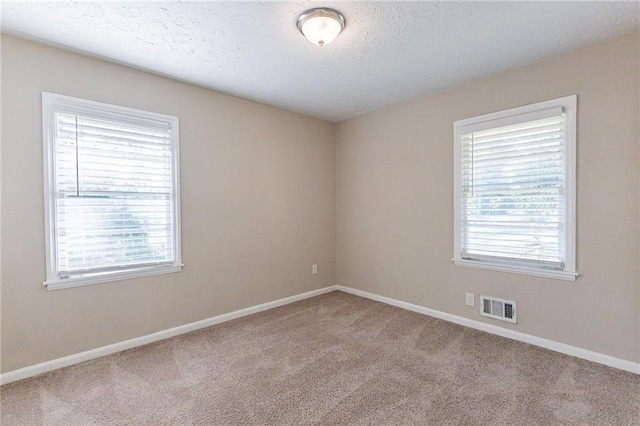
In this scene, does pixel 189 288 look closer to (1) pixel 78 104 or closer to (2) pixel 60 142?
(2) pixel 60 142

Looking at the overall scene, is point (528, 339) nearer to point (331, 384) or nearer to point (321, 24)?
point (331, 384)

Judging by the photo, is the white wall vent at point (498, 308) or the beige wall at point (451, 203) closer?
the beige wall at point (451, 203)

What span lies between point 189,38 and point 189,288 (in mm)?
2292

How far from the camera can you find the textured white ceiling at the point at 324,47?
6.45ft

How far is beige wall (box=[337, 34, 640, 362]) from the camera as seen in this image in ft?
7.68

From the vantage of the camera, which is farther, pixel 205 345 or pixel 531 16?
pixel 205 345

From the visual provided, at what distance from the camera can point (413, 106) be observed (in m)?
3.64

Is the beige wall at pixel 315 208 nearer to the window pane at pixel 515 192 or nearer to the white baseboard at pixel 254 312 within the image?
the white baseboard at pixel 254 312

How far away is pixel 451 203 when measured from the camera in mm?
3326

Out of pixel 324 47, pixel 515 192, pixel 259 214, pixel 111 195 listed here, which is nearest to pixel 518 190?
pixel 515 192

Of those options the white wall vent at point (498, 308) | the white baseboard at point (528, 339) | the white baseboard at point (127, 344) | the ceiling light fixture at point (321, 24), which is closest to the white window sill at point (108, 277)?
the white baseboard at point (127, 344)

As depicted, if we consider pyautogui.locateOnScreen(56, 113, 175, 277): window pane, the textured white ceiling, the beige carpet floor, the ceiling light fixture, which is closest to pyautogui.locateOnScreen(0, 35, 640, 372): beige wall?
pyautogui.locateOnScreen(56, 113, 175, 277): window pane

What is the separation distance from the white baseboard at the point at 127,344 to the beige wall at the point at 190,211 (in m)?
0.05

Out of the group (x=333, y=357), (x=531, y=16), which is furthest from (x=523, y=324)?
(x=531, y=16)
